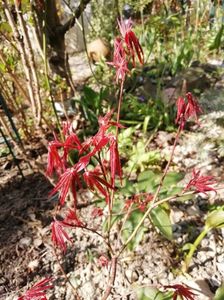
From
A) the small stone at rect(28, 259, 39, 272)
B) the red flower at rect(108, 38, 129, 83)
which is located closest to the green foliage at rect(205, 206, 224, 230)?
the red flower at rect(108, 38, 129, 83)

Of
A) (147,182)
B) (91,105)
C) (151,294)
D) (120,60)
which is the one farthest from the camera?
(91,105)

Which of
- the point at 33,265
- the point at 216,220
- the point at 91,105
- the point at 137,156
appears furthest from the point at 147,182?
the point at 91,105

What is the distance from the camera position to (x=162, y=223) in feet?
4.14

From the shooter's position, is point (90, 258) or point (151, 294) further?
point (90, 258)

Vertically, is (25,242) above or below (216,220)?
below

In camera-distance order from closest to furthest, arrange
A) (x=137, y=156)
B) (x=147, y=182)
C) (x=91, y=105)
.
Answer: (x=147, y=182) → (x=137, y=156) → (x=91, y=105)

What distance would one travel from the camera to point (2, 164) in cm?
216

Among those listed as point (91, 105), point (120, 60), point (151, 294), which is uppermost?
point (120, 60)

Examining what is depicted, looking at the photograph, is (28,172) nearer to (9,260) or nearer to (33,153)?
(33,153)

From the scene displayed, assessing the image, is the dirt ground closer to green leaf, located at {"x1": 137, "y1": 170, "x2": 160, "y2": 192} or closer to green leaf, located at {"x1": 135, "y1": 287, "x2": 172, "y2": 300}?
green leaf, located at {"x1": 135, "y1": 287, "x2": 172, "y2": 300}

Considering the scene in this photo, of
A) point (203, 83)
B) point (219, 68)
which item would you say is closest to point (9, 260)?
point (203, 83)

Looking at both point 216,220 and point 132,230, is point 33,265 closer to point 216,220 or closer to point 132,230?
point 132,230

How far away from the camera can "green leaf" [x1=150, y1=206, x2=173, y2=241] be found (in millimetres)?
1240

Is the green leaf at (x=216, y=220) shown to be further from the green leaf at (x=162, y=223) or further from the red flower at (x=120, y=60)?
the red flower at (x=120, y=60)
